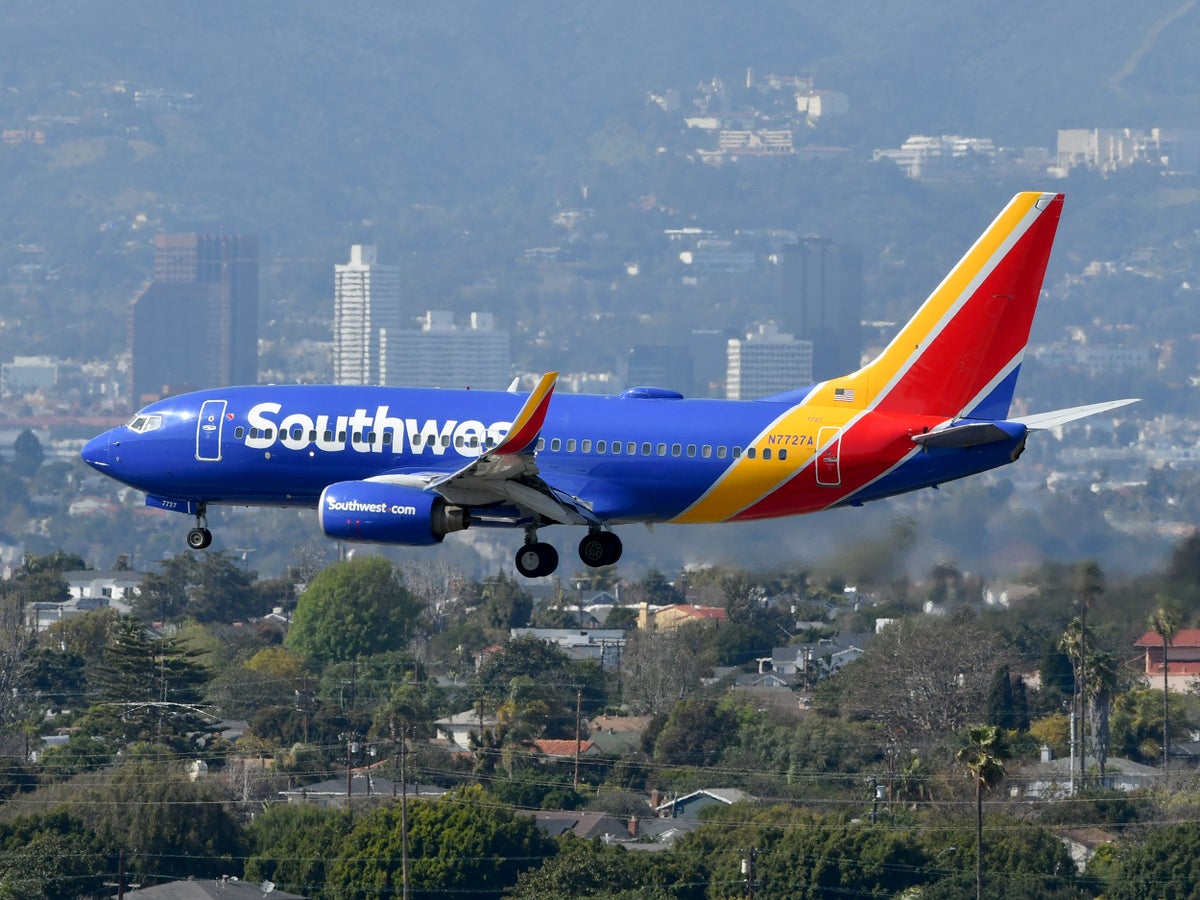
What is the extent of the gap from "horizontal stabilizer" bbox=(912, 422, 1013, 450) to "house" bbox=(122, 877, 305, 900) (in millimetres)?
52128

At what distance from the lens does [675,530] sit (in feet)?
294

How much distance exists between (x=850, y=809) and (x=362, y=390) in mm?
61124

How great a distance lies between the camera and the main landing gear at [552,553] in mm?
58125

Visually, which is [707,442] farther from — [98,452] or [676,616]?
[676,616]

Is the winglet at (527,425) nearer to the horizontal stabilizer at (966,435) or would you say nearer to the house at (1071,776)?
the horizontal stabilizer at (966,435)

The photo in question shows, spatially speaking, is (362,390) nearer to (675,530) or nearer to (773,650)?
(675,530)

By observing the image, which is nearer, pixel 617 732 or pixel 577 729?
pixel 577 729

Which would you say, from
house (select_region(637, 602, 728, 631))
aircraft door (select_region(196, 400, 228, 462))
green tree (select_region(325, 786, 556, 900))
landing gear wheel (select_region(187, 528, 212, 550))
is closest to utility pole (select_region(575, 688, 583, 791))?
green tree (select_region(325, 786, 556, 900))

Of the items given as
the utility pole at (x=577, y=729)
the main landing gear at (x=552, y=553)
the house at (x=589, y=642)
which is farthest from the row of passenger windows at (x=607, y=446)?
the house at (x=589, y=642)

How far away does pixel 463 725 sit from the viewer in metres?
137

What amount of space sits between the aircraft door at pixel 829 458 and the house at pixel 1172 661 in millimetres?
68825

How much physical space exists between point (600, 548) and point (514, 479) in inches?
144

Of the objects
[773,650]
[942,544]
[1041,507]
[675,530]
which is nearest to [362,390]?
[675,530]

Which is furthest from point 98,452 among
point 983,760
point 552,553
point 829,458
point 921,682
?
point 921,682
